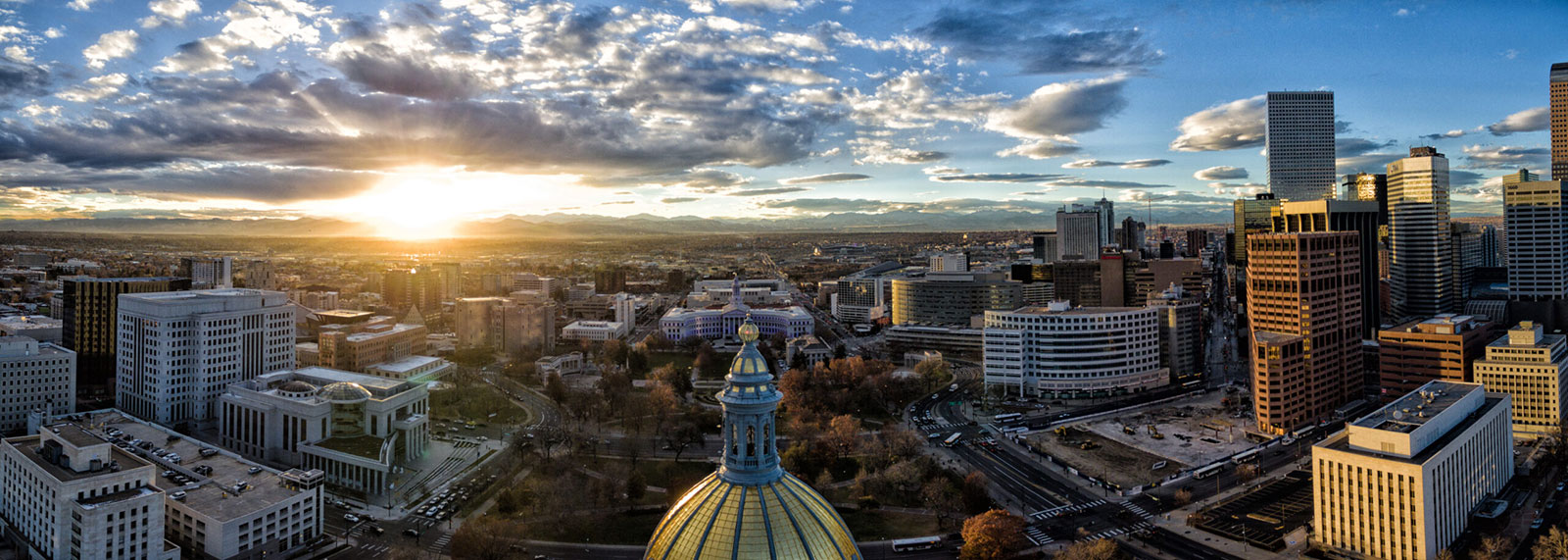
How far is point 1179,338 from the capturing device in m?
92.4

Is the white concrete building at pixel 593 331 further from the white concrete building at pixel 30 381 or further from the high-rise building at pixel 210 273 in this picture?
the white concrete building at pixel 30 381

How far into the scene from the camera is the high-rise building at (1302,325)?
6944 centimetres

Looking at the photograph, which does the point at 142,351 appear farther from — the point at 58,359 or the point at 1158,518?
the point at 1158,518

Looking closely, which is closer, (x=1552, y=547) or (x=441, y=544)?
(x=1552, y=547)

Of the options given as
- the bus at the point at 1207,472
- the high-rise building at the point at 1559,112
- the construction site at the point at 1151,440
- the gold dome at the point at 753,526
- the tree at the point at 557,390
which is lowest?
the bus at the point at 1207,472

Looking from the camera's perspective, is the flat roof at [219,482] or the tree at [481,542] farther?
the flat roof at [219,482]

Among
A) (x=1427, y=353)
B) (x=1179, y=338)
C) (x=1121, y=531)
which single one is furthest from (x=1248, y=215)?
(x=1121, y=531)

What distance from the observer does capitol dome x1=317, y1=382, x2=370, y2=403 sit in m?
60.5

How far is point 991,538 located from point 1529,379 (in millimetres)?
54909

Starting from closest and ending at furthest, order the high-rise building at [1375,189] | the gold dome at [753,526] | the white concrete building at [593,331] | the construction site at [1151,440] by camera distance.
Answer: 1. the gold dome at [753,526]
2. the construction site at [1151,440]
3. the white concrete building at [593,331]
4. the high-rise building at [1375,189]

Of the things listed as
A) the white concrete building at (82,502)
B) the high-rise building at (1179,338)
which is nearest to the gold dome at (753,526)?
the white concrete building at (82,502)

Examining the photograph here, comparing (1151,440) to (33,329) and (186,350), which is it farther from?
(33,329)

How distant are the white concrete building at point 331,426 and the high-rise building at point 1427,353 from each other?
8366 centimetres

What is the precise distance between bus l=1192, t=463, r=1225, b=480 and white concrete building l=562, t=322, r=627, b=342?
77.4 m
